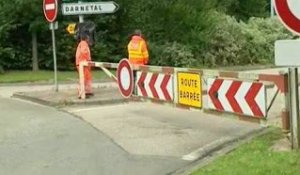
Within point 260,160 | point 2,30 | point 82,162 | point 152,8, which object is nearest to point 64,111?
point 82,162

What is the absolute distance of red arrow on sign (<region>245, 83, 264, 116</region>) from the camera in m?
10.2

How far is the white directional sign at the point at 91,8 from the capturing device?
17219mm

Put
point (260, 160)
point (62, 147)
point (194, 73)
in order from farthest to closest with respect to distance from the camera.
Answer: point (194, 73) → point (62, 147) → point (260, 160)

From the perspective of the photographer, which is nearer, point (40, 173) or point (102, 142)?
point (40, 173)

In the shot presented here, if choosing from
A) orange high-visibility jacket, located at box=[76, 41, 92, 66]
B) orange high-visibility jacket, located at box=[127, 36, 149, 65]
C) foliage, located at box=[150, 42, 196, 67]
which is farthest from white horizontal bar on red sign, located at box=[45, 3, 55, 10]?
foliage, located at box=[150, 42, 196, 67]

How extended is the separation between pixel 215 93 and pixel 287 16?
4452 millimetres

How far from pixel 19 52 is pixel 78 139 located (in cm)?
2001

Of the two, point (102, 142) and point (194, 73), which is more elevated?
point (194, 73)

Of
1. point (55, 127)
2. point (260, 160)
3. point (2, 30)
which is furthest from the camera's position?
point (2, 30)

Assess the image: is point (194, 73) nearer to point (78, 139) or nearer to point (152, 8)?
point (78, 139)

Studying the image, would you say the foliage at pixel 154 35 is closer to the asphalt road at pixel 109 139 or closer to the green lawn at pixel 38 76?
the green lawn at pixel 38 76

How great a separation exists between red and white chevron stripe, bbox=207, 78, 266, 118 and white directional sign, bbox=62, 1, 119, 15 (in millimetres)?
6557

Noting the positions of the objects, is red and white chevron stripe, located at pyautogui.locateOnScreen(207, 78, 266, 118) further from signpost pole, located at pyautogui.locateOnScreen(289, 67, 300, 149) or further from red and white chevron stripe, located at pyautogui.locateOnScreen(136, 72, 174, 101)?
→ red and white chevron stripe, located at pyautogui.locateOnScreen(136, 72, 174, 101)

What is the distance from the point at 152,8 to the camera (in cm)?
3278
